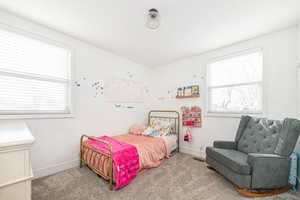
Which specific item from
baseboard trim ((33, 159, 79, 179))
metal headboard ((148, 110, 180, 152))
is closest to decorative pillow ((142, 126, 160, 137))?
metal headboard ((148, 110, 180, 152))

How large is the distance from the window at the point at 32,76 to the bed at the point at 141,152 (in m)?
0.88

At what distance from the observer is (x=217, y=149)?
7.30 ft

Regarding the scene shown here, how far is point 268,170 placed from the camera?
5.40ft

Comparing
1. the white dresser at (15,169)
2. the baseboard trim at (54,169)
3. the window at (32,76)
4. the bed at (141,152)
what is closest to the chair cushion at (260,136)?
the bed at (141,152)

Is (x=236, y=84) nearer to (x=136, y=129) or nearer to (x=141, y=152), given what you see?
(x=141, y=152)

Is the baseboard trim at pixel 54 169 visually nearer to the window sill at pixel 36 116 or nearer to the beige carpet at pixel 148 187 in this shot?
the beige carpet at pixel 148 187

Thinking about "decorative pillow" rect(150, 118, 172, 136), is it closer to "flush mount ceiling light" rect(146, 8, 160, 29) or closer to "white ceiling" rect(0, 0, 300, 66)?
"white ceiling" rect(0, 0, 300, 66)

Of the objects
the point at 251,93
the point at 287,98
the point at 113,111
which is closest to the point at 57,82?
the point at 113,111

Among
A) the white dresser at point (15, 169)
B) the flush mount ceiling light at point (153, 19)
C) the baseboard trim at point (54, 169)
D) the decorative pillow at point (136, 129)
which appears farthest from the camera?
the decorative pillow at point (136, 129)

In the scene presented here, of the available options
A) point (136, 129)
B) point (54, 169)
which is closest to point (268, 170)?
point (136, 129)

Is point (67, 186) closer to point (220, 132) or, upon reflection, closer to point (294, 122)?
point (220, 132)

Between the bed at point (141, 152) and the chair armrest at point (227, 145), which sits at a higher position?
the chair armrest at point (227, 145)

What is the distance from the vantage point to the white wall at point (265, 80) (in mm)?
2104

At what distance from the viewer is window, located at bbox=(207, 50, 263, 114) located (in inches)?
96.0
